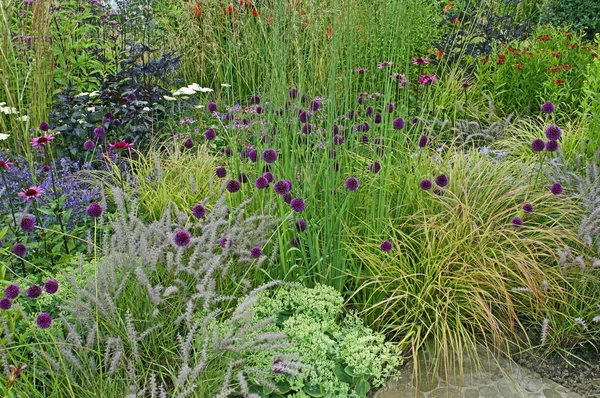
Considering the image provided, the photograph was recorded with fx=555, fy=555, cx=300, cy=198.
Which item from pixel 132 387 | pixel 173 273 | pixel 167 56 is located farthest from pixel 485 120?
pixel 132 387

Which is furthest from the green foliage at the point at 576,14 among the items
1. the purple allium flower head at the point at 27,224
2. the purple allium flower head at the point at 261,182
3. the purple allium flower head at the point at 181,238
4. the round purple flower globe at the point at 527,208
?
the purple allium flower head at the point at 27,224

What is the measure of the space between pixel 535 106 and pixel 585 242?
112 inches

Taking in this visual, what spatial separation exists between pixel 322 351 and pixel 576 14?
7421 mm

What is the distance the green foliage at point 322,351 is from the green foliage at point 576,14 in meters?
6.79

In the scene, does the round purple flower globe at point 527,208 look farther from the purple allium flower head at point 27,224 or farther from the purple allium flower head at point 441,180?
the purple allium flower head at point 27,224

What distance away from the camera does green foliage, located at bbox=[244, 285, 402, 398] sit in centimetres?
218

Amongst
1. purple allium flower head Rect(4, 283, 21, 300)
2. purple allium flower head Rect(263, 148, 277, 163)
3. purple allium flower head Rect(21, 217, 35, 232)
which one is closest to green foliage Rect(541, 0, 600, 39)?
purple allium flower head Rect(263, 148, 277, 163)

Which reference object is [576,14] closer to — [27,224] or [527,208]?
[527,208]

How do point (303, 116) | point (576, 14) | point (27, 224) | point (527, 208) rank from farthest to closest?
point (576, 14) < point (303, 116) < point (527, 208) < point (27, 224)

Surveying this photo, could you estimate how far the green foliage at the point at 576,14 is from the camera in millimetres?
7629

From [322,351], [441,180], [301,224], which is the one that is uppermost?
[441,180]

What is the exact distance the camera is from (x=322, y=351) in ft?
7.39

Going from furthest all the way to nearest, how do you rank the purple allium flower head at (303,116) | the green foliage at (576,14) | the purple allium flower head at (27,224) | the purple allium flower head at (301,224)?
the green foliage at (576,14), the purple allium flower head at (303,116), the purple allium flower head at (301,224), the purple allium flower head at (27,224)

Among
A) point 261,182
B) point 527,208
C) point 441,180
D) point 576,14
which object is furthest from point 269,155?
point 576,14
